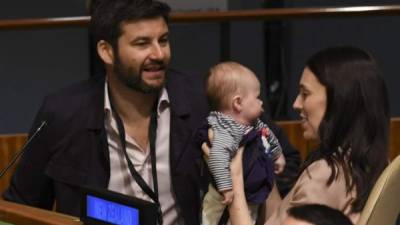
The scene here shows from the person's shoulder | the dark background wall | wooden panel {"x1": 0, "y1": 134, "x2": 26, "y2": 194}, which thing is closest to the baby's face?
the person's shoulder

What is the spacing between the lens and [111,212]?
1862 mm

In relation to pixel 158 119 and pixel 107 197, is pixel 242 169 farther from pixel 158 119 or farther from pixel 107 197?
pixel 107 197

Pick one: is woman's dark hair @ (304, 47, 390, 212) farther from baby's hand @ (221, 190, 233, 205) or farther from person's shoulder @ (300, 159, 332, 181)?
baby's hand @ (221, 190, 233, 205)

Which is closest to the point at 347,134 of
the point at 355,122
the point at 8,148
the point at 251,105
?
the point at 355,122

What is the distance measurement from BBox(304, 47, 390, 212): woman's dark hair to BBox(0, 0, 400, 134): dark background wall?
8.65ft

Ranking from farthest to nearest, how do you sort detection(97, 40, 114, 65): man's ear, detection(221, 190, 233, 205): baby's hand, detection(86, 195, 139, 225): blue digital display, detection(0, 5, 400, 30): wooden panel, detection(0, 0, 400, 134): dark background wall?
detection(0, 0, 400, 134): dark background wall < detection(0, 5, 400, 30): wooden panel < detection(97, 40, 114, 65): man's ear < detection(221, 190, 233, 205): baby's hand < detection(86, 195, 139, 225): blue digital display

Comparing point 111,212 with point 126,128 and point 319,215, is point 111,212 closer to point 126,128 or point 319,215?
point 319,215

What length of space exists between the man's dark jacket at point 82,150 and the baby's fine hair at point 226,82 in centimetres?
16

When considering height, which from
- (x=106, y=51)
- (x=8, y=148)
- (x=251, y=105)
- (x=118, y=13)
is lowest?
(x=8, y=148)

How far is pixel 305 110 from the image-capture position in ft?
6.89

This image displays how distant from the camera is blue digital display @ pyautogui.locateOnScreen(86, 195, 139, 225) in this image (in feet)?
5.94

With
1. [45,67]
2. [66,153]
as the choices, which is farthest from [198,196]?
[45,67]

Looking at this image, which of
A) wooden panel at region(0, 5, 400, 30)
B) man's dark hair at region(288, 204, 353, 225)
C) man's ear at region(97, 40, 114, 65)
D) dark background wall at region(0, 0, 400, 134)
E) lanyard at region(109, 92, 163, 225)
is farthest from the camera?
dark background wall at region(0, 0, 400, 134)

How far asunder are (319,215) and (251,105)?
2.70 ft
